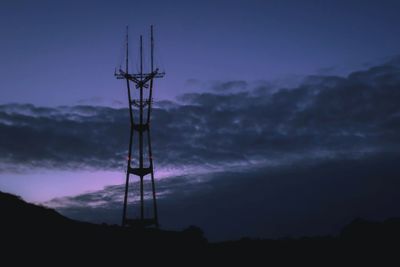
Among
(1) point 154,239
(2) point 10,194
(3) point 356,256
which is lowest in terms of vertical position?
(3) point 356,256

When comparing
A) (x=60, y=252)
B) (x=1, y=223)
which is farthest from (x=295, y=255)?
(x=1, y=223)

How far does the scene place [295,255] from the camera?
104ft

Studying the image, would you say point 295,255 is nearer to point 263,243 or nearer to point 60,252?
point 263,243

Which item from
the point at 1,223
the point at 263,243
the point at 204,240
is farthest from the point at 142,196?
the point at 1,223

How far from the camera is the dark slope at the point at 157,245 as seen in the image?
23297 mm

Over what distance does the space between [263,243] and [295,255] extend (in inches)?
131

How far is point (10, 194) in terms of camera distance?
2827 centimetres

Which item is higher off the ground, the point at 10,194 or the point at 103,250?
the point at 10,194

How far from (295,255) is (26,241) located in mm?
18706

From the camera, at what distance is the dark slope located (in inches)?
917

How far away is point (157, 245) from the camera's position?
96.6 feet

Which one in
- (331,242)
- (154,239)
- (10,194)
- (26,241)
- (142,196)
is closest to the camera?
(26,241)

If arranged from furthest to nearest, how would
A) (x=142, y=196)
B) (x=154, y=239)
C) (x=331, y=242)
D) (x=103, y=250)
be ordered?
(x=142, y=196) < (x=331, y=242) < (x=154, y=239) < (x=103, y=250)

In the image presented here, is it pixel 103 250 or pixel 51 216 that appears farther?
pixel 51 216
